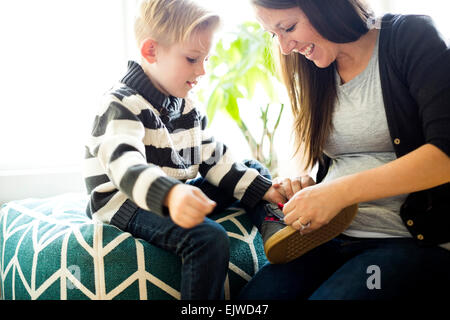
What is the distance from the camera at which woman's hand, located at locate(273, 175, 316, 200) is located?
3.62 feet

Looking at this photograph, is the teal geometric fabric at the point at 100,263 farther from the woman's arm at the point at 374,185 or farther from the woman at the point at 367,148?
the woman's arm at the point at 374,185

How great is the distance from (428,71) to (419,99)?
0.19 feet

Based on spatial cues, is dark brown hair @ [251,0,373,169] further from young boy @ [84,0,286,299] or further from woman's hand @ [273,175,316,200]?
young boy @ [84,0,286,299]

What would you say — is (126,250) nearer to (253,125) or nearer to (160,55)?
(160,55)

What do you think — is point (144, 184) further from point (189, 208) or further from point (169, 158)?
point (169, 158)

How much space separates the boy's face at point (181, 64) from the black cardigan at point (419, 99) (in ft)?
1.42

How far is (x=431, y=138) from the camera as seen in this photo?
2.68 feet

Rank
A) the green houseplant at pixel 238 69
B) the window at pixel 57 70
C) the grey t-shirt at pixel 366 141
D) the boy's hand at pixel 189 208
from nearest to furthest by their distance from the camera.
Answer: the boy's hand at pixel 189 208
the grey t-shirt at pixel 366 141
the green houseplant at pixel 238 69
the window at pixel 57 70

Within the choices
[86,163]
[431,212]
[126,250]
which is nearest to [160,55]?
[86,163]

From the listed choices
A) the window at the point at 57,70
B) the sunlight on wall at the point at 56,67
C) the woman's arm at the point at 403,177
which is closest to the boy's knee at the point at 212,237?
the woman's arm at the point at 403,177

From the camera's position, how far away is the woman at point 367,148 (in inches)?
32.1

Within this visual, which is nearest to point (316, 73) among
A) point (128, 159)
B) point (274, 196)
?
point (274, 196)

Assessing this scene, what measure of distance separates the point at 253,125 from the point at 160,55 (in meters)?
1.12

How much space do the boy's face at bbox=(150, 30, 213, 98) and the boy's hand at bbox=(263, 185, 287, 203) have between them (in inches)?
13.7
